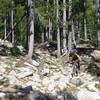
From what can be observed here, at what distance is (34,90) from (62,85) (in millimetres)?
1866

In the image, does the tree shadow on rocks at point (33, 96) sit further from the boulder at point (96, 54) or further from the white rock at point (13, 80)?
the boulder at point (96, 54)

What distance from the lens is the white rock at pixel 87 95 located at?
1234cm

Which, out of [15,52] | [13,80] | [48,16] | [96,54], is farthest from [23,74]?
[96,54]

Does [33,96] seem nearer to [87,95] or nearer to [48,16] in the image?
[87,95]

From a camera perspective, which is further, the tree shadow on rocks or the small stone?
the small stone

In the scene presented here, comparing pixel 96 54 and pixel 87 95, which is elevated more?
pixel 96 54

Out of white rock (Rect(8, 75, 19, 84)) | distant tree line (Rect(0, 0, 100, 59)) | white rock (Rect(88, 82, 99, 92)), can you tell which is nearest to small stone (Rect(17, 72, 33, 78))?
white rock (Rect(8, 75, 19, 84))

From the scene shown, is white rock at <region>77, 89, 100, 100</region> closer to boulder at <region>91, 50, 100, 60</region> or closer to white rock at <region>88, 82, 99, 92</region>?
white rock at <region>88, 82, 99, 92</region>

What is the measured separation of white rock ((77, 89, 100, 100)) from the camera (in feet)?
40.5

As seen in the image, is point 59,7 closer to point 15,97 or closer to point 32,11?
point 32,11

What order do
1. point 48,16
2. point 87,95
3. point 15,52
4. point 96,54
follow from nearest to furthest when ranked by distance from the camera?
point 87,95, point 15,52, point 48,16, point 96,54

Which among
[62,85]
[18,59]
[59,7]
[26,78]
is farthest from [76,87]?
[59,7]

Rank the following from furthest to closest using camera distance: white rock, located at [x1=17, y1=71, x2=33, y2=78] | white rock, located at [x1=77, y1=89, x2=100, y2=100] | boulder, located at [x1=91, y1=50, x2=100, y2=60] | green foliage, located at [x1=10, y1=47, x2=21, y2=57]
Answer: boulder, located at [x1=91, y1=50, x2=100, y2=60]
green foliage, located at [x1=10, y1=47, x2=21, y2=57]
white rock, located at [x1=17, y1=71, x2=33, y2=78]
white rock, located at [x1=77, y1=89, x2=100, y2=100]

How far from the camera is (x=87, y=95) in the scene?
41.0 feet
